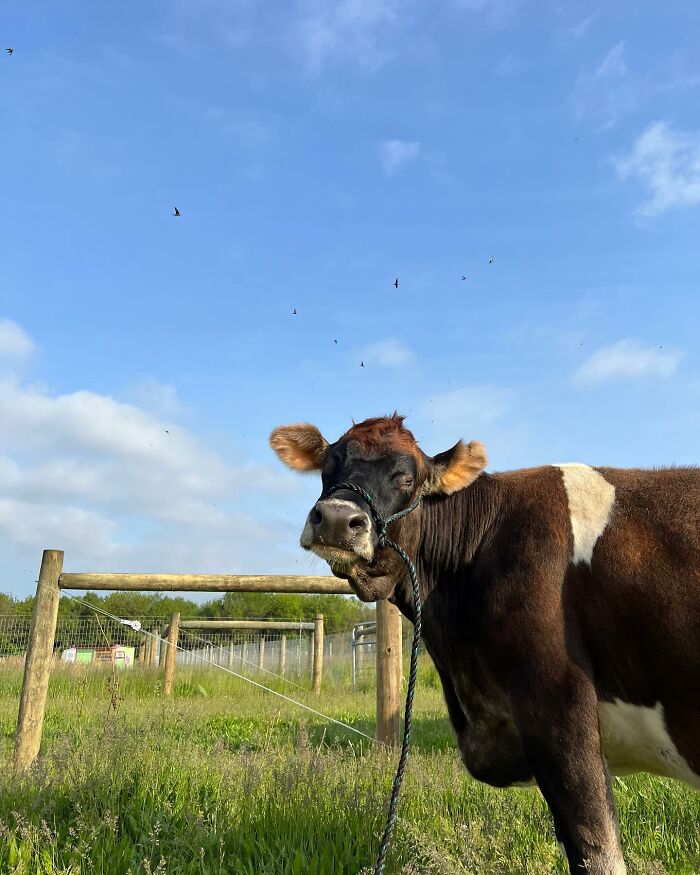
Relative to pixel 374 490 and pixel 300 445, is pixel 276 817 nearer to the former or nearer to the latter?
pixel 374 490

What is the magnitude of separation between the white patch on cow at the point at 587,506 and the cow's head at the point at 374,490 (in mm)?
694

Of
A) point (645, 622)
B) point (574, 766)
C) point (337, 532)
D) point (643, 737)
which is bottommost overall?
point (574, 766)

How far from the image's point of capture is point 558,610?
3.52 metres

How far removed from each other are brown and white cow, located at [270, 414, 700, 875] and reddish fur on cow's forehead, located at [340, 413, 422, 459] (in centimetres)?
5

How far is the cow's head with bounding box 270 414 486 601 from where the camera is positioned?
3965mm

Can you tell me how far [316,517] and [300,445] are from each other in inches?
52.8


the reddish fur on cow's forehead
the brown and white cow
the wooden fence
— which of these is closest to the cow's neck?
the brown and white cow

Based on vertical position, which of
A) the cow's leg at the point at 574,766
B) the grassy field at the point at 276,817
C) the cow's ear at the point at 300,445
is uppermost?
the cow's ear at the point at 300,445

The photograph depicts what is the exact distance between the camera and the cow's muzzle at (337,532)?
155 inches

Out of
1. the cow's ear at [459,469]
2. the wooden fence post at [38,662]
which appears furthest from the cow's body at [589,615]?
the wooden fence post at [38,662]

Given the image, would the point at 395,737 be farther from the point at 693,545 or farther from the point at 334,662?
the point at 334,662

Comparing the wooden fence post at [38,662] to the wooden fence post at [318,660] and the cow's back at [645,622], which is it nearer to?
the cow's back at [645,622]

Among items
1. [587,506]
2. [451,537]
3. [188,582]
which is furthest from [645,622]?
[188,582]

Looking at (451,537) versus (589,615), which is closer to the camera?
(589,615)
